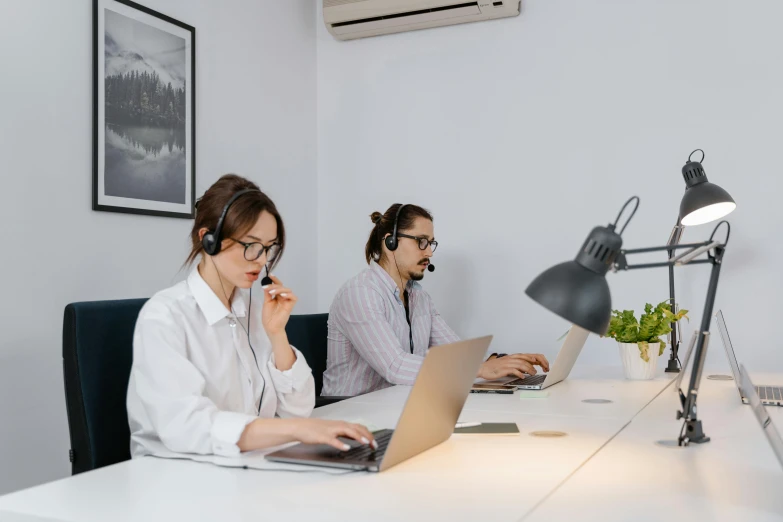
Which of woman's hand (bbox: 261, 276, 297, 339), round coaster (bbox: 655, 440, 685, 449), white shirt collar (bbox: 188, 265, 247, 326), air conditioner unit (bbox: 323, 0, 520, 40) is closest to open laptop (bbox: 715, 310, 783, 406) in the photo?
round coaster (bbox: 655, 440, 685, 449)

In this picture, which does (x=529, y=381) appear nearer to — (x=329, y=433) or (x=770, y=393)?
(x=770, y=393)

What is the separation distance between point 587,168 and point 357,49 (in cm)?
132

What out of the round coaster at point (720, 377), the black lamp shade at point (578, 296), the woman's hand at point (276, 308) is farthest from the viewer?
the round coaster at point (720, 377)

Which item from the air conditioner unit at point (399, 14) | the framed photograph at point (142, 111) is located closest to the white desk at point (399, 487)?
the framed photograph at point (142, 111)

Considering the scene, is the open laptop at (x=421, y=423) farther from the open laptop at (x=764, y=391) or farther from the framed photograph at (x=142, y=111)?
the framed photograph at (x=142, y=111)

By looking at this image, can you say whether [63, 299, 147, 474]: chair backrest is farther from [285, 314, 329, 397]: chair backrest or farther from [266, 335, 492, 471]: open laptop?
[285, 314, 329, 397]: chair backrest

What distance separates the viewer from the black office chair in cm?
261

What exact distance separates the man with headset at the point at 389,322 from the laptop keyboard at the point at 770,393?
2.14 ft

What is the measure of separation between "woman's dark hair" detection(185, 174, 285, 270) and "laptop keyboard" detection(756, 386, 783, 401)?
4.15ft

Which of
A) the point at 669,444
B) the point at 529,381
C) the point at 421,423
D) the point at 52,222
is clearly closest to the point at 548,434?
the point at 669,444

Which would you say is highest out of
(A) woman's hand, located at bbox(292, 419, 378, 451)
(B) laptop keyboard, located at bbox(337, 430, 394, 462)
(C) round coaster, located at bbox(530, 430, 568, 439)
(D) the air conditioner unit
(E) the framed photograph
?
(D) the air conditioner unit

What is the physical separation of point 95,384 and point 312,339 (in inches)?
44.7

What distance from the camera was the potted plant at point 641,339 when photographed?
2.37 m

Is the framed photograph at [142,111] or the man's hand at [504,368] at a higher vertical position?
the framed photograph at [142,111]
